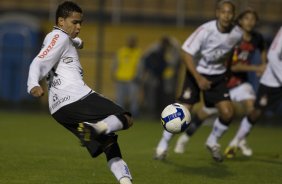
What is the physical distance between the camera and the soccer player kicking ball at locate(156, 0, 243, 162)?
12.1m

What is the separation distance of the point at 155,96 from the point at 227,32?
10.7 metres

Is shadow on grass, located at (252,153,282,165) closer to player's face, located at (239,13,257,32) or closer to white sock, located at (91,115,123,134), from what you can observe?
player's face, located at (239,13,257,32)

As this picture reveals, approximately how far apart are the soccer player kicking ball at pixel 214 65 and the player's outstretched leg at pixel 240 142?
0.81 meters

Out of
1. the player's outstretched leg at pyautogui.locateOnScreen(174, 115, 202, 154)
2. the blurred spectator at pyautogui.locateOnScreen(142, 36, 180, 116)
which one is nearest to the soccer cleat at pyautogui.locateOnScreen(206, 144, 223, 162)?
the player's outstretched leg at pyautogui.locateOnScreen(174, 115, 202, 154)

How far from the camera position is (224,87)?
12.5 meters

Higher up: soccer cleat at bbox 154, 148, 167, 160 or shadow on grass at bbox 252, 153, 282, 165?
soccer cleat at bbox 154, 148, 167, 160

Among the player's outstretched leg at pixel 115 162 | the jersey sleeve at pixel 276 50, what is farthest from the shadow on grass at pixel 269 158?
the player's outstretched leg at pixel 115 162

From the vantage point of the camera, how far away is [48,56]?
8.62 metres

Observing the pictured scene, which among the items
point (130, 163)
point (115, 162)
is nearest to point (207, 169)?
point (130, 163)

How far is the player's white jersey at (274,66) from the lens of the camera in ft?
42.1

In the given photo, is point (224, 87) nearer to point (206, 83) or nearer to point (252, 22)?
point (206, 83)

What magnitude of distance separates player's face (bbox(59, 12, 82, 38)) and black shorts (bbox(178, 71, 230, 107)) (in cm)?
387

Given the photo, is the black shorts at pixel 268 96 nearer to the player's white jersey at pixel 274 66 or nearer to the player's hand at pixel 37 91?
the player's white jersey at pixel 274 66

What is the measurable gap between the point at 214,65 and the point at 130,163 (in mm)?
2022
